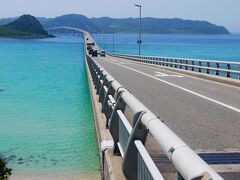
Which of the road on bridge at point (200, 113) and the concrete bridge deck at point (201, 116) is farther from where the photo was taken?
the road on bridge at point (200, 113)

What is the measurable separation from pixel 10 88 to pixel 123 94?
42924 millimetres

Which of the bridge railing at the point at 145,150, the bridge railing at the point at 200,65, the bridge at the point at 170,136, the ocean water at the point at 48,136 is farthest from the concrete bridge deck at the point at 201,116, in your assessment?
the bridge railing at the point at 200,65

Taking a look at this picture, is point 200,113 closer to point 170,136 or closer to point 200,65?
point 170,136

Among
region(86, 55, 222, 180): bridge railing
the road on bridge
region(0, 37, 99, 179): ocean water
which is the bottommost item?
region(0, 37, 99, 179): ocean water

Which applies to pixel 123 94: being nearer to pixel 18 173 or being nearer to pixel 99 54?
pixel 18 173

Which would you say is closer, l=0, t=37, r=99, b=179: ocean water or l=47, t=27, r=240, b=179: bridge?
l=47, t=27, r=240, b=179: bridge

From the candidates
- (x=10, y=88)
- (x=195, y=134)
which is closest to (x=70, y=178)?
(x=195, y=134)

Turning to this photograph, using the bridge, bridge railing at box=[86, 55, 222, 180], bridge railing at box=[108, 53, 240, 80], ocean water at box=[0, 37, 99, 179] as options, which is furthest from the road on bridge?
bridge railing at box=[108, 53, 240, 80]

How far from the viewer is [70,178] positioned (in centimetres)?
1519

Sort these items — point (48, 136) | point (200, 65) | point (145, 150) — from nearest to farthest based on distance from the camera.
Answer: point (145, 150) < point (48, 136) < point (200, 65)

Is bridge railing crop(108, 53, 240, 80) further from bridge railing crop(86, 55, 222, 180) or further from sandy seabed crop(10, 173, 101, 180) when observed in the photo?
bridge railing crop(86, 55, 222, 180)

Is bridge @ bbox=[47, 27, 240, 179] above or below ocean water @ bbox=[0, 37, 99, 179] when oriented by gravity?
above

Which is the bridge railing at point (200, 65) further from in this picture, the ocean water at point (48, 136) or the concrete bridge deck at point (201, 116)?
the ocean water at point (48, 136)

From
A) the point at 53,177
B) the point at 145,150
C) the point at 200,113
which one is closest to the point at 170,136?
the point at 145,150
